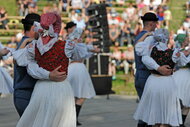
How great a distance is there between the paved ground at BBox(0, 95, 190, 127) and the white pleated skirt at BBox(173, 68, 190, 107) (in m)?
0.83

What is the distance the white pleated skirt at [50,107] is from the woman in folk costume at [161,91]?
1.71m

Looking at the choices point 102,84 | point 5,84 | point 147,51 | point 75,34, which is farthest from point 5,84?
point 102,84

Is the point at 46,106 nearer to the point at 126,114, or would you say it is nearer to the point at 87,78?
the point at 87,78

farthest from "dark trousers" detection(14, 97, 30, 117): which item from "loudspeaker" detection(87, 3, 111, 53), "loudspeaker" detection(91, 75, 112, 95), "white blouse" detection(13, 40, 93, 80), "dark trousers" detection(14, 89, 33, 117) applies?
"loudspeaker" detection(87, 3, 111, 53)

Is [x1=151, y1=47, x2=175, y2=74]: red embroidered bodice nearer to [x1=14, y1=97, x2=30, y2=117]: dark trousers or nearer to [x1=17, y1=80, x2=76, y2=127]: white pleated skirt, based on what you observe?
[x1=17, y1=80, x2=76, y2=127]: white pleated skirt

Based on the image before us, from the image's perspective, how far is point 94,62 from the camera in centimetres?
1462

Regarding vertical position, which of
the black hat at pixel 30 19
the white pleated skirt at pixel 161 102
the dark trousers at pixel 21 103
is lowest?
the white pleated skirt at pixel 161 102

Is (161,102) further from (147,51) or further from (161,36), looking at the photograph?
(161,36)

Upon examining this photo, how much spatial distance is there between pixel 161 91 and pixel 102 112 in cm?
432

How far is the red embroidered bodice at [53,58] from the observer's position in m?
5.31

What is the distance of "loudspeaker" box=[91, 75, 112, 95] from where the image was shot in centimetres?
1393

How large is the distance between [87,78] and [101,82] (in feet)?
15.6

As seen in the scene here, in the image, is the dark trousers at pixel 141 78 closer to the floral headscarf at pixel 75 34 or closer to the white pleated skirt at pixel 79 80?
the floral headscarf at pixel 75 34

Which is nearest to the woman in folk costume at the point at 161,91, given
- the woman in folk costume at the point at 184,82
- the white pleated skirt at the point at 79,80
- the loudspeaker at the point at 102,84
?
the woman in folk costume at the point at 184,82
